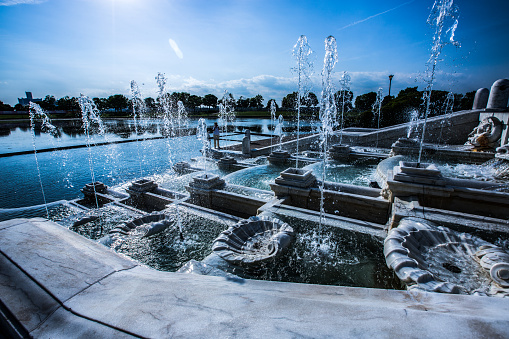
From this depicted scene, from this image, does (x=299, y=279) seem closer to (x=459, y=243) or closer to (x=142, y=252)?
(x=459, y=243)

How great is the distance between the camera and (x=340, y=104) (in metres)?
34.2

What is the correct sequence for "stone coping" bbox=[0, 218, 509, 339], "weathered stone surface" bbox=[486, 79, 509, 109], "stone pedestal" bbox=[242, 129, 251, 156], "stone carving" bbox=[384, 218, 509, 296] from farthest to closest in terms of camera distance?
"stone pedestal" bbox=[242, 129, 251, 156] → "weathered stone surface" bbox=[486, 79, 509, 109] → "stone carving" bbox=[384, 218, 509, 296] → "stone coping" bbox=[0, 218, 509, 339]

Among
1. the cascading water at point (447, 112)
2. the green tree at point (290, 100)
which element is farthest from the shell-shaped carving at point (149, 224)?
the green tree at point (290, 100)

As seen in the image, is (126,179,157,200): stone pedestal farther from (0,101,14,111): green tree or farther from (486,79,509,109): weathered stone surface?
(0,101,14,111): green tree

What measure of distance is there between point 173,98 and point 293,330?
95.6 meters

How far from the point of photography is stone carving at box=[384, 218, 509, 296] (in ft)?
8.95

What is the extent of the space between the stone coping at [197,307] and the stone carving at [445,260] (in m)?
1.80

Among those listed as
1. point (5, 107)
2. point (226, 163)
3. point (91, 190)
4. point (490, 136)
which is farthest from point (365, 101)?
point (5, 107)

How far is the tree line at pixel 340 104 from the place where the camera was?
79.0 feet

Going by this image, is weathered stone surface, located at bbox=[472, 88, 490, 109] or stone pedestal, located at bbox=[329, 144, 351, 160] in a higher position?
weathered stone surface, located at bbox=[472, 88, 490, 109]

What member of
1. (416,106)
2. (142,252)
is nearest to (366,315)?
(142,252)

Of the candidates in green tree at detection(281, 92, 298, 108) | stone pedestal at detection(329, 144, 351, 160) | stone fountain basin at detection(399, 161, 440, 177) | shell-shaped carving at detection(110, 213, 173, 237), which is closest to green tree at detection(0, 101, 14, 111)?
green tree at detection(281, 92, 298, 108)

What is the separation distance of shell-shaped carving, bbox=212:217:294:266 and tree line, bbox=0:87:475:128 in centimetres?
1614

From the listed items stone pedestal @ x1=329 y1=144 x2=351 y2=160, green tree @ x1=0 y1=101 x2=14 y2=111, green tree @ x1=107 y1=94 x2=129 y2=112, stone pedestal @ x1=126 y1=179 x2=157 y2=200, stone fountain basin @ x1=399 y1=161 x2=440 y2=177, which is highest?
green tree @ x1=107 y1=94 x2=129 y2=112
